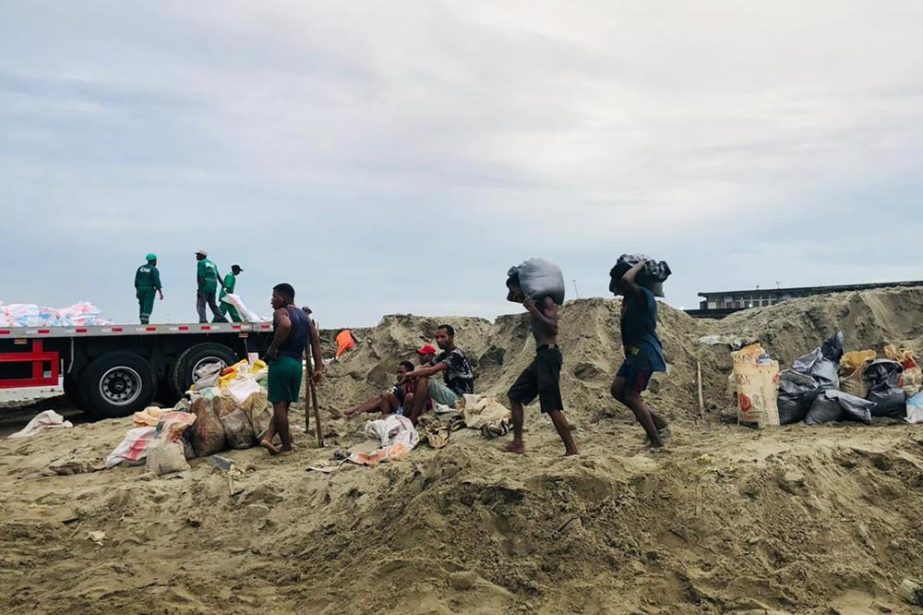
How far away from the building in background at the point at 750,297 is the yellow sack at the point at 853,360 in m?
4.81

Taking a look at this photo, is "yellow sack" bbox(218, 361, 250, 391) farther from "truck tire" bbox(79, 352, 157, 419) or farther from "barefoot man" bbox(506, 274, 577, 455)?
"barefoot man" bbox(506, 274, 577, 455)

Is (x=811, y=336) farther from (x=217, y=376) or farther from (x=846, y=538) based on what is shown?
(x=217, y=376)

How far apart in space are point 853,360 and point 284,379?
6520mm

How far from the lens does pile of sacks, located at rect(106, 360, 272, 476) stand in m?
8.14

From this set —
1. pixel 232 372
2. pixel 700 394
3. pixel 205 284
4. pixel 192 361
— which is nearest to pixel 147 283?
pixel 205 284

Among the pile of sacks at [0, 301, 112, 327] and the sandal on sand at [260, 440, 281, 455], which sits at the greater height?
the pile of sacks at [0, 301, 112, 327]

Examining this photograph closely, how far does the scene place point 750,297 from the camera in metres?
15.7

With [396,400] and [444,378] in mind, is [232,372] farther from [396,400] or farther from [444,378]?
[444,378]

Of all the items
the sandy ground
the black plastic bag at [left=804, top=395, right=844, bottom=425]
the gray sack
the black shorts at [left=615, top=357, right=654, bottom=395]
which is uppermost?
the gray sack

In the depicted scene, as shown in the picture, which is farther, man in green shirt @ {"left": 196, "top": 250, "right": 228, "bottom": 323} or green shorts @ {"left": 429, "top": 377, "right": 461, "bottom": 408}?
man in green shirt @ {"left": 196, "top": 250, "right": 228, "bottom": 323}

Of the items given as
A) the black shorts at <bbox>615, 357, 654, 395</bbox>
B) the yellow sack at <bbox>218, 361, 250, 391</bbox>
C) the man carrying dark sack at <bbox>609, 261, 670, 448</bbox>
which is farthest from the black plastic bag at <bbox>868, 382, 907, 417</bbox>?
the yellow sack at <bbox>218, 361, 250, 391</bbox>

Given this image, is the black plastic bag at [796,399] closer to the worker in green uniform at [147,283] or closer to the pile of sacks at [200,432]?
the pile of sacks at [200,432]

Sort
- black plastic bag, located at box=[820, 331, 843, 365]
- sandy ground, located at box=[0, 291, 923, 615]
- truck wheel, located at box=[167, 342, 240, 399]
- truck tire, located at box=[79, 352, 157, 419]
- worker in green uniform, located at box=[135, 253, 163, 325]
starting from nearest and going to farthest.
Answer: sandy ground, located at box=[0, 291, 923, 615] → black plastic bag, located at box=[820, 331, 843, 365] → truck tire, located at box=[79, 352, 157, 419] → truck wheel, located at box=[167, 342, 240, 399] → worker in green uniform, located at box=[135, 253, 163, 325]

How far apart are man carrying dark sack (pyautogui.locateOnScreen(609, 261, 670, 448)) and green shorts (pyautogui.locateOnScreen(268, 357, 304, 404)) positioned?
3162mm
